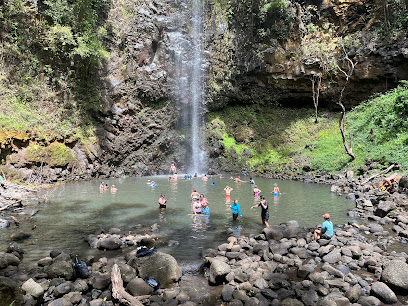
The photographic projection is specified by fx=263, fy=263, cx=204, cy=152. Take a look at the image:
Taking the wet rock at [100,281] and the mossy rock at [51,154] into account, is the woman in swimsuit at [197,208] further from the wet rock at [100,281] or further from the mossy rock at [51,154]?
the mossy rock at [51,154]

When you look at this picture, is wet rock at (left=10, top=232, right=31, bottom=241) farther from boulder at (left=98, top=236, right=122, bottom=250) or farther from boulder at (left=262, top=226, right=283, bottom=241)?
boulder at (left=262, top=226, right=283, bottom=241)

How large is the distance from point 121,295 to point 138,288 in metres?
0.49

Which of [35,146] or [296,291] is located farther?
[35,146]

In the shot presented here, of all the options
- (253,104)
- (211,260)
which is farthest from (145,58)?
(211,260)

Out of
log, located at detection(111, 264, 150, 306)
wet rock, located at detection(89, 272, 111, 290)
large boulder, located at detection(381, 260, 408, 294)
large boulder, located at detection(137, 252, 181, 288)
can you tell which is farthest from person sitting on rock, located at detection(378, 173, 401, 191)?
wet rock, located at detection(89, 272, 111, 290)

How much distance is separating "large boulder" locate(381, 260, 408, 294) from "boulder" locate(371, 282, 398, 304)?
26 centimetres

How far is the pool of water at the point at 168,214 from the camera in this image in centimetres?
1040

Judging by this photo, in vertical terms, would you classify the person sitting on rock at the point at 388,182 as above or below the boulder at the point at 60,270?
above

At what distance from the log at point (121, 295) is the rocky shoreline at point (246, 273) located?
2 centimetres

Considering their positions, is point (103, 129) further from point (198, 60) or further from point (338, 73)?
point (338, 73)

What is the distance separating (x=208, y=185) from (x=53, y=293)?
57.9 feet

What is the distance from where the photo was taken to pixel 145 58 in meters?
33.2

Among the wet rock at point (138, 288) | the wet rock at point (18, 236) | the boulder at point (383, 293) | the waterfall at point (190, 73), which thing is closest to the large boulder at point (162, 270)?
the wet rock at point (138, 288)

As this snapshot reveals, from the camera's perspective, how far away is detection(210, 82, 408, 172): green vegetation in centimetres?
2295
